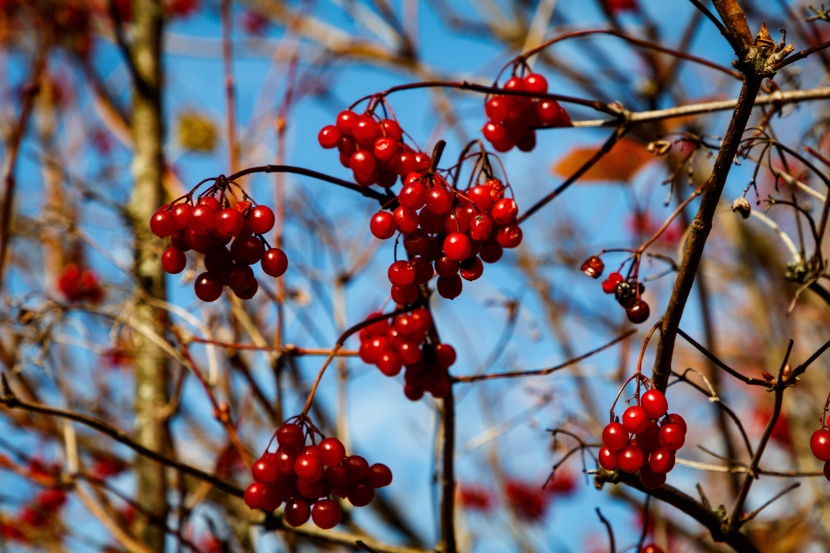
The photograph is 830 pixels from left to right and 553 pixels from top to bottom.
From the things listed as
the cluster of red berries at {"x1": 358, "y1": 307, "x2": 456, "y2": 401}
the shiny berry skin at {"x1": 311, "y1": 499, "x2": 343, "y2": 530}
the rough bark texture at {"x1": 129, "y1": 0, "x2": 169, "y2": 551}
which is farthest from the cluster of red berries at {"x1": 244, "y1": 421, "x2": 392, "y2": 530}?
the rough bark texture at {"x1": 129, "y1": 0, "x2": 169, "y2": 551}

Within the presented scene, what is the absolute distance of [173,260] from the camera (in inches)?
40.5

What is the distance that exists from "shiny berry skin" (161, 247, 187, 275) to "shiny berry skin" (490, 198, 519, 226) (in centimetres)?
41

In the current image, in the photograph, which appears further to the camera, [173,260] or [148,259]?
[148,259]

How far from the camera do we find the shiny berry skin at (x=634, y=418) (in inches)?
35.4

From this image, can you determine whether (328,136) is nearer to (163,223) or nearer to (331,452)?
(163,223)

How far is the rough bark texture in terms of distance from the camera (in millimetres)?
2049

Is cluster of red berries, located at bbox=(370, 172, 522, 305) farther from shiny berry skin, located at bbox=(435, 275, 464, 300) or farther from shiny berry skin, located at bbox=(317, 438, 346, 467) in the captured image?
shiny berry skin, located at bbox=(317, 438, 346, 467)

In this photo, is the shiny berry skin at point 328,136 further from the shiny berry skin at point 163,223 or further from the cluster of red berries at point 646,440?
the cluster of red berries at point 646,440

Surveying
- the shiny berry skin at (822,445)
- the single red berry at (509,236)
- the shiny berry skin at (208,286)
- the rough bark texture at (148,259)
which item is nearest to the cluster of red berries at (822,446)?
the shiny berry skin at (822,445)

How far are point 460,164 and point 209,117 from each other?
3.06 metres

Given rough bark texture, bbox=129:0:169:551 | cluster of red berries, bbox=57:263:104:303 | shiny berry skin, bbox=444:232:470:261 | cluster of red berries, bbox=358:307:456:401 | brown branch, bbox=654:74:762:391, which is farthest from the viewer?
cluster of red berries, bbox=57:263:104:303

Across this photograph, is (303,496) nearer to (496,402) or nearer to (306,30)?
(496,402)

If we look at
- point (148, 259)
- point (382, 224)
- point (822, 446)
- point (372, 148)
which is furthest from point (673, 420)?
point (148, 259)

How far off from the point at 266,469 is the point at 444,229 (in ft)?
1.24
